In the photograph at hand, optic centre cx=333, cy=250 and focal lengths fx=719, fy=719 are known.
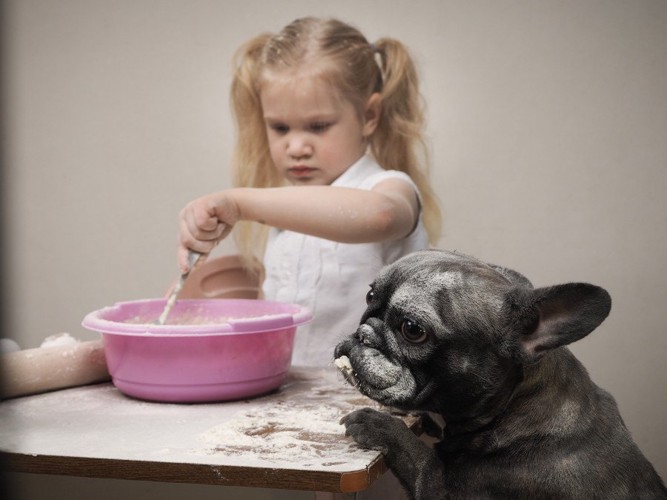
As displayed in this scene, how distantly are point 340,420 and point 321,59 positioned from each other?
1.02 metres

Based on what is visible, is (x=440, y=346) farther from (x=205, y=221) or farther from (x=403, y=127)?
(x=403, y=127)

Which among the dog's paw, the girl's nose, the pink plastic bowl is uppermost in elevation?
the girl's nose

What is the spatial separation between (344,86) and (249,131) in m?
0.32

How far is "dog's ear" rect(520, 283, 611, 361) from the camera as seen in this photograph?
92 cm

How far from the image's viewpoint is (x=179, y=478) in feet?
2.98

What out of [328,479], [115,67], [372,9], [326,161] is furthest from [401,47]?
[328,479]

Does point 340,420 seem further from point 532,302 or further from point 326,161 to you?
point 326,161

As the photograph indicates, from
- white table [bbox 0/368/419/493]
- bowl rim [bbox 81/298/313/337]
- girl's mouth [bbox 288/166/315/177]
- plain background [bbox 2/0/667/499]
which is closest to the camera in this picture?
white table [bbox 0/368/419/493]

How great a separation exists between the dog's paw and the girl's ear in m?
1.01

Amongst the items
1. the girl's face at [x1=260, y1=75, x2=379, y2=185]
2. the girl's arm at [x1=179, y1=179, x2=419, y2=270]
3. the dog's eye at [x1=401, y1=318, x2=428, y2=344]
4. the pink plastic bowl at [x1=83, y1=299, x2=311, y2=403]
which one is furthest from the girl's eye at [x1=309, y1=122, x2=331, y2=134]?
the dog's eye at [x1=401, y1=318, x2=428, y2=344]

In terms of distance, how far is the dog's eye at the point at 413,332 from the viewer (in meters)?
0.96

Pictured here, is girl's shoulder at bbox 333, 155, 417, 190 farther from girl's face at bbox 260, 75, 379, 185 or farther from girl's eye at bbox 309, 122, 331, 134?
girl's eye at bbox 309, 122, 331, 134

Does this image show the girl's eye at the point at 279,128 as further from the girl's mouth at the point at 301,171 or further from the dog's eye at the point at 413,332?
the dog's eye at the point at 413,332

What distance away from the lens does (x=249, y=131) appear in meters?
1.96
